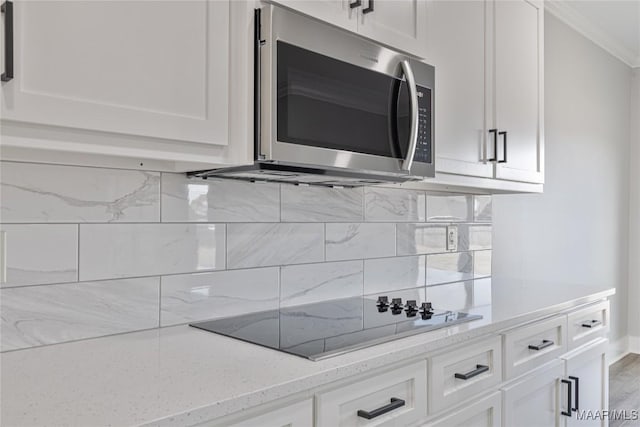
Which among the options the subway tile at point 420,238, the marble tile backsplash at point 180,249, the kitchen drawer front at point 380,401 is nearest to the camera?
the kitchen drawer front at point 380,401

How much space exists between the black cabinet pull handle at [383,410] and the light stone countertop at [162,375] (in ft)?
0.32

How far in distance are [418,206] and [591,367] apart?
981 millimetres

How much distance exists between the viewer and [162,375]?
1.04m

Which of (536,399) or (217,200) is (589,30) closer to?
(536,399)

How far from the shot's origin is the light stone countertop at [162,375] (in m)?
0.86

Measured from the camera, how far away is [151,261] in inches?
56.4

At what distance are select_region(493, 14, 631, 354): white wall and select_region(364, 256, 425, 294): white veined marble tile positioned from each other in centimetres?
43

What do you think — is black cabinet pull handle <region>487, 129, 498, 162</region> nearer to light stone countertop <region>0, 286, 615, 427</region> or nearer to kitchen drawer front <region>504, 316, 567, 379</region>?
kitchen drawer front <region>504, 316, 567, 379</region>

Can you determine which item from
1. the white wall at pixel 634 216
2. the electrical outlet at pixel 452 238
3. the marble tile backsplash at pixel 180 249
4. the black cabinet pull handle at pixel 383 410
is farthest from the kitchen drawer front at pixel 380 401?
the white wall at pixel 634 216

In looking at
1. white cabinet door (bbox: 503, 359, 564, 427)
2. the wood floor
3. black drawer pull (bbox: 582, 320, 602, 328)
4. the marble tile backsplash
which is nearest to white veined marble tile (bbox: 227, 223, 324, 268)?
the marble tile backsplash

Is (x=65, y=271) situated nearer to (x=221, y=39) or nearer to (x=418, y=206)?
(x=221, y=39)

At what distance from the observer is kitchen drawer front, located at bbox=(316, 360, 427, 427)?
1103mm

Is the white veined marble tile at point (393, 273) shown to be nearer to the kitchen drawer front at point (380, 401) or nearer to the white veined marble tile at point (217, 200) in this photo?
the white veined marble tile at point (217, 200)

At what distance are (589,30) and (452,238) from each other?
234cm
